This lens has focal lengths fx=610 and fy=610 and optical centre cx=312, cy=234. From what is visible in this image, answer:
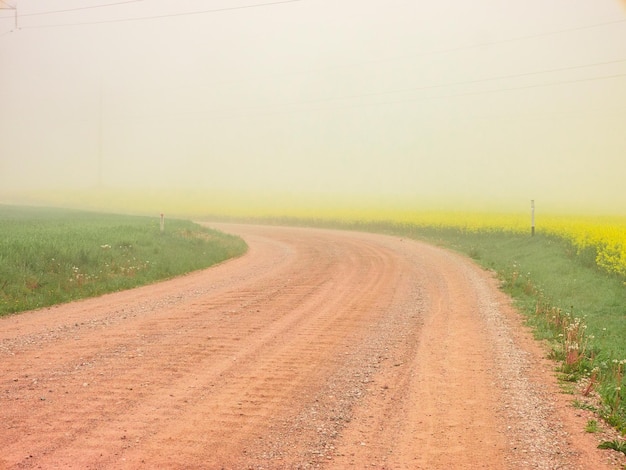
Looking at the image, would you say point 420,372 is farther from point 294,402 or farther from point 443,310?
point 443,310

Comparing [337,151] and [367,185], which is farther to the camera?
[337,151]

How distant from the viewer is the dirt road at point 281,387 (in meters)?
5.57

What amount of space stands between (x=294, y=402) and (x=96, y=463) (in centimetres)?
238

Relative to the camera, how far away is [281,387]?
7.50 m

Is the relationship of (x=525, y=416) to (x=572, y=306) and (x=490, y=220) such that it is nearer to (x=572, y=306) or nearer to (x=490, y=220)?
(x=572, y=306)

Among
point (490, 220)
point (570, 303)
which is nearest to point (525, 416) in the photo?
point (570, 303)

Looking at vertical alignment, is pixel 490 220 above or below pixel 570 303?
above

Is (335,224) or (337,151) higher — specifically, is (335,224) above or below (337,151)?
below

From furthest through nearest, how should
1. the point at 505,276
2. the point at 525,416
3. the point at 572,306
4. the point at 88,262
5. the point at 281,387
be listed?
the point at 505,276 → the point at 88,262 → the point at 572,306 → the point at 281,387 → the point at 525,416

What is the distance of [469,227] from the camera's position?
35.8m

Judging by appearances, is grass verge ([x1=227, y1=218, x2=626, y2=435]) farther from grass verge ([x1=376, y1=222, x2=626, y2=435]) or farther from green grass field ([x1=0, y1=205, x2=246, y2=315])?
green grass field ([x1=0, y1=205, x2=246, y2=315])

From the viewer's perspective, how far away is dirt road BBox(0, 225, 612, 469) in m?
5.57

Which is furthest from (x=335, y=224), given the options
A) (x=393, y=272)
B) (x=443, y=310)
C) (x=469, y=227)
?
(x=443, y=310)

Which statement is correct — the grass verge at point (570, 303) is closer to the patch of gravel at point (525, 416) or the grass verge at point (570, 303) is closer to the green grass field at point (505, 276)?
the green grass field at point (505, 276)
